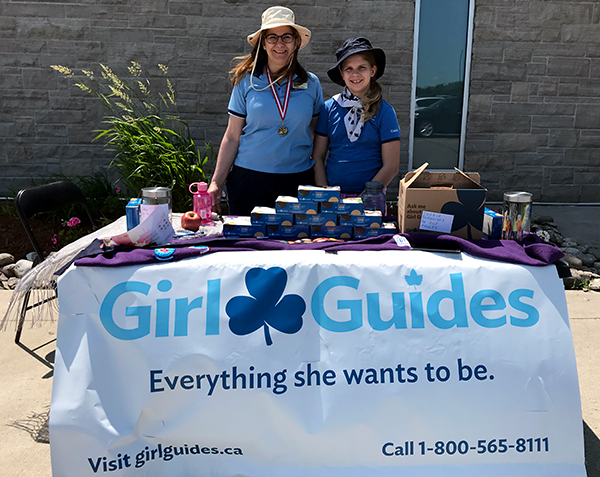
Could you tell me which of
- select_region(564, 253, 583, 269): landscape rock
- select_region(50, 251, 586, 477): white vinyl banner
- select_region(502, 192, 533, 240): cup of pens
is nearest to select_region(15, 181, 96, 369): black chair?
select_region(50, 251, 586, 477): white vinyl banner

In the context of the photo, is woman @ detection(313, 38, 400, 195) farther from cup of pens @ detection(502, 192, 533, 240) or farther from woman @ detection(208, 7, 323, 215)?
cup of pens @ detection(502, 192, 533, 240)

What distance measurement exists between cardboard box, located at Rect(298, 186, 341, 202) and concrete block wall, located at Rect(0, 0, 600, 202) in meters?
3.99

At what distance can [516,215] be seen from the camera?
2.46m

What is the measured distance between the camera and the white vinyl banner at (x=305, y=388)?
2064 mm

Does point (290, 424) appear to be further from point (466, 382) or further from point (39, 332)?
point (39, 332)

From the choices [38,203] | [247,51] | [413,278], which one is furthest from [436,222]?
[247,51]

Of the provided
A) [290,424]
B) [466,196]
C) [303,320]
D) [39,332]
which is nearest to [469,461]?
[290,424]

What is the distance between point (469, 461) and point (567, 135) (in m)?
5.60

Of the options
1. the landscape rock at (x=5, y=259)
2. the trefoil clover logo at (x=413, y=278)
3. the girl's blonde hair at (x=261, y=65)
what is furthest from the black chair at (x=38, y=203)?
the trefoil clover logo at (x=413, y=278)

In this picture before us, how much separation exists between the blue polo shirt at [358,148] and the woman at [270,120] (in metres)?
0.20

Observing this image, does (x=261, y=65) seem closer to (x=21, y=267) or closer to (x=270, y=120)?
(x=270, y=120)

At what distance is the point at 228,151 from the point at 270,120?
1.19ft

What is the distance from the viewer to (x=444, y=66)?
626 cm

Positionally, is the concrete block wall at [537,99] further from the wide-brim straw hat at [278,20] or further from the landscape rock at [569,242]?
the wide-brim straw hat at [278,20]
